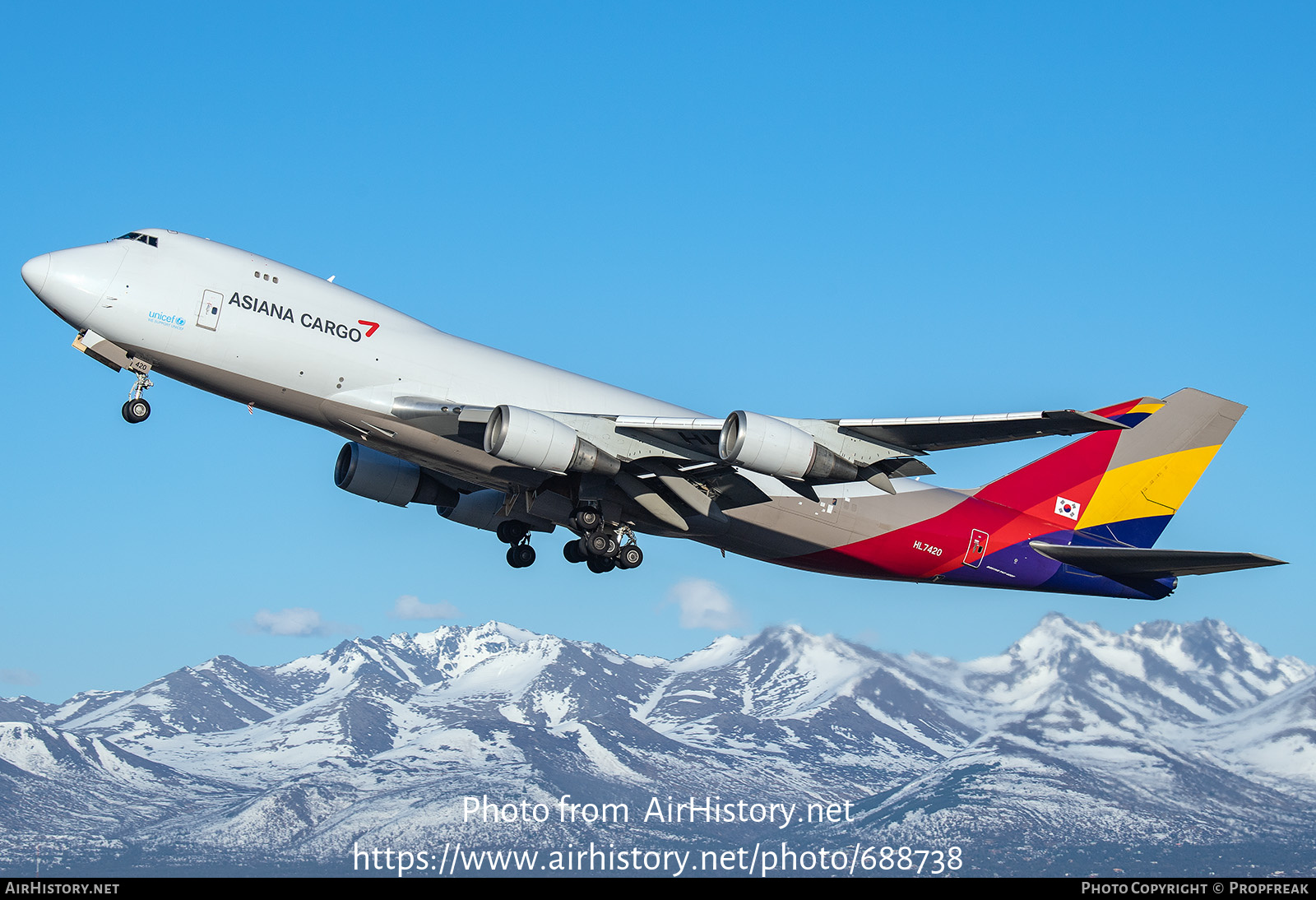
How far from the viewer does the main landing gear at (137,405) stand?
27500 mm

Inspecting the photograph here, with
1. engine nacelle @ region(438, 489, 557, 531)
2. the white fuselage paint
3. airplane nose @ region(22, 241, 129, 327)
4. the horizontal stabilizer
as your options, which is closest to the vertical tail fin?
the horizontal stabilizer

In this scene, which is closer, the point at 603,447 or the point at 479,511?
the point at 603,447

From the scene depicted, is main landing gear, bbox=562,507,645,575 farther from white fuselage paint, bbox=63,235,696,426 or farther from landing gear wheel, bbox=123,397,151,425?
landing gear wheel, bbox=123,397,151,425

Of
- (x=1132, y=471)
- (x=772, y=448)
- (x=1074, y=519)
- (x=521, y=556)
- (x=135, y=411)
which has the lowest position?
(x=521, y=556)

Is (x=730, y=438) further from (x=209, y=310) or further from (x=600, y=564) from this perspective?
(x=209, y=310)

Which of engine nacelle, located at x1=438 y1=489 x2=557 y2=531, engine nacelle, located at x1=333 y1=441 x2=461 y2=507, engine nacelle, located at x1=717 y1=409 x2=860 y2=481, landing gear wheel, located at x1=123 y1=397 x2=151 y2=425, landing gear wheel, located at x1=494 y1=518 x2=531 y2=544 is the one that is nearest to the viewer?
engine nacelle, located at x1=717 y1=409 x2=860 y2=481

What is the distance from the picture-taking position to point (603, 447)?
94.9ft

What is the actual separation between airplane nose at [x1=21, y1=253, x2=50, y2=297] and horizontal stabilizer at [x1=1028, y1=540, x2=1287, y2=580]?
25.6 metres

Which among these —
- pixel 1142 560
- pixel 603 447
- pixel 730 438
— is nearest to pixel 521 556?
pixel 603 447

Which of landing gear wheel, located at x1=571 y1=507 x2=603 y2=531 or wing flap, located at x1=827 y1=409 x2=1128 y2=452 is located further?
landing gear wheel, located at x1=571 y1=507 x2=603 y2=531

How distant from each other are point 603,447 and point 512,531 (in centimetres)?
829

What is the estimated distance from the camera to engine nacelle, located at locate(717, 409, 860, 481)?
26.7 metres
